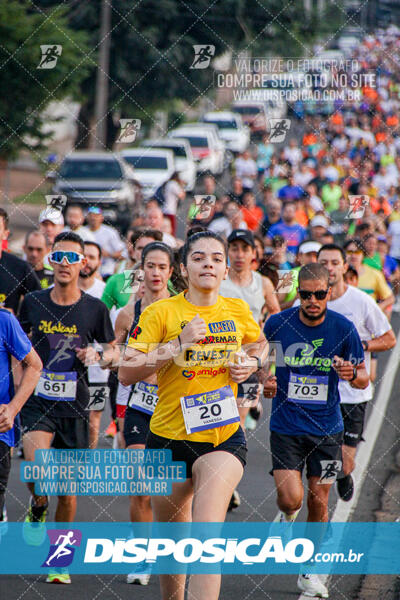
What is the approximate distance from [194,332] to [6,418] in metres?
1.15

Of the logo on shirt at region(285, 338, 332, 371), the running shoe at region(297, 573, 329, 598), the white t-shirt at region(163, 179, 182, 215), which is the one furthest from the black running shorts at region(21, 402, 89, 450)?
the white t-shirt at region(163, 179, 182, 215)

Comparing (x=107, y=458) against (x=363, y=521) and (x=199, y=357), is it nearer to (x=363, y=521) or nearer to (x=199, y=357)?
(x=363, y=521)

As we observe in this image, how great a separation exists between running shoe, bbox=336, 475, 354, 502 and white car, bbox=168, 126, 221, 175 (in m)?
28.1

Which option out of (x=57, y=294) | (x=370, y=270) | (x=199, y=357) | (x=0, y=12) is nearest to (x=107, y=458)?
(x=57, y=294)

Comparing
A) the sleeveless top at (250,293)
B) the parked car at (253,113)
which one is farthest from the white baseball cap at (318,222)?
the parked car at (253,113)

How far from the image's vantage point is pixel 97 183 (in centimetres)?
2703

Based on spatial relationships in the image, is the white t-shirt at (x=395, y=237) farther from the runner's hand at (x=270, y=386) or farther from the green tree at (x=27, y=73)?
the runner's hand at (x=270, y=386)

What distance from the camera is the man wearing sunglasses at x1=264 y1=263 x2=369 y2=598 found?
7160mm

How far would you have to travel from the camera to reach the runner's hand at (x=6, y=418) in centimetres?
611

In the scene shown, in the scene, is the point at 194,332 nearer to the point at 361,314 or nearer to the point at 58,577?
the point at 58,577

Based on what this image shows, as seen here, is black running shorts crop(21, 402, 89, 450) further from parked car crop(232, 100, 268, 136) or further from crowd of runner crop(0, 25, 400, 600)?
parked car crop(232, 100, 268, 136)

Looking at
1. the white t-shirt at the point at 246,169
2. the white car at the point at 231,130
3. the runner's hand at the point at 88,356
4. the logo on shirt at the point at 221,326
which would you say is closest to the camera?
the logo on shirt at the point at 221,326

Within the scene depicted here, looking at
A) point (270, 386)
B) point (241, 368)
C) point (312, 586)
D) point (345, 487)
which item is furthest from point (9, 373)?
point (345, 487)

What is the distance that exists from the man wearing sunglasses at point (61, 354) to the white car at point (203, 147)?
2863cm
